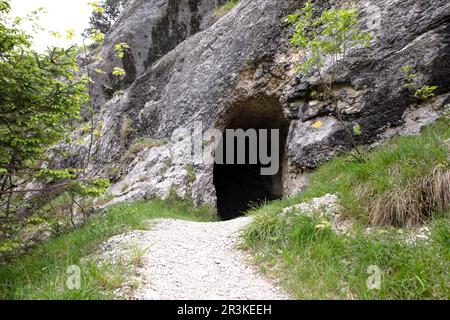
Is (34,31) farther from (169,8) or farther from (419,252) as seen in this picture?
(169,8)

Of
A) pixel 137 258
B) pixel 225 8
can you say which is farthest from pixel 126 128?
Answer: pixel 137 258

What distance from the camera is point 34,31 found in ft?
19.7

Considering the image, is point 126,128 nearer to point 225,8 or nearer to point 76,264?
point 225,8

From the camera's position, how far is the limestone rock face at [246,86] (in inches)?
318

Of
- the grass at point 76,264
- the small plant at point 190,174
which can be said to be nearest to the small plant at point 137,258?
the grass at point 76,264

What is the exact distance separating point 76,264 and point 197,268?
6.08ft

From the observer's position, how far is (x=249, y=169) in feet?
53.4

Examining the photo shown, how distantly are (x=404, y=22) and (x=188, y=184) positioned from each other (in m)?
7.79

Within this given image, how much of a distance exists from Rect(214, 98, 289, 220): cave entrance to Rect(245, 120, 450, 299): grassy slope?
5.11 metres

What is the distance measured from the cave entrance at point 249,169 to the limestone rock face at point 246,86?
84mm

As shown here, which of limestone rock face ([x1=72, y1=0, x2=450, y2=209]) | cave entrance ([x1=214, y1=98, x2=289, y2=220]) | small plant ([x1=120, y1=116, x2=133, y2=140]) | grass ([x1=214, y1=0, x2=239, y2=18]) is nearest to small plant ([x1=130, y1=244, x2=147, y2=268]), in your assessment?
limestone rock face ([x1=72, y1=0, x2=450, y2=209])

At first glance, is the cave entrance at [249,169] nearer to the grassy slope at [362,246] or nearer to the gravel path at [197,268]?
the gravel path at [197,268]

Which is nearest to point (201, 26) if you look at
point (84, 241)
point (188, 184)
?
point (188, 184)

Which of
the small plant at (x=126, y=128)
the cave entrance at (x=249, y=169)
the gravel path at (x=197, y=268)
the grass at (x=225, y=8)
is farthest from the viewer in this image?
the grass at (x=225, y=8)
